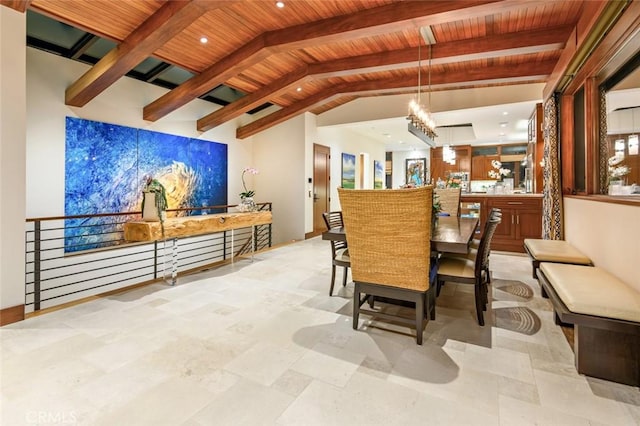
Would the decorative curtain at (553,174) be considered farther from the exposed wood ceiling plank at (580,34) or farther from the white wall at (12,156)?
the white wall at (12,156)

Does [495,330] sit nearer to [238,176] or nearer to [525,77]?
[525,77]

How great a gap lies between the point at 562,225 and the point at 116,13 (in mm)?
5921

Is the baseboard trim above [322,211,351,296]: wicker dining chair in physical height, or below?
below

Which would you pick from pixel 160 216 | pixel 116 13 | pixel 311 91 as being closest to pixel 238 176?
pixel 311 91

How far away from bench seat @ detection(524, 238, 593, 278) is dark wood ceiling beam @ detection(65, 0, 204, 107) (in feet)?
13.7

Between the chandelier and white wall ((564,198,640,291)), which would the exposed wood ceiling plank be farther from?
the chandelier

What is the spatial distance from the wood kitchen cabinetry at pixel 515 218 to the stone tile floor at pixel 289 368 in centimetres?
277

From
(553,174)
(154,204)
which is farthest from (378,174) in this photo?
(154,204)

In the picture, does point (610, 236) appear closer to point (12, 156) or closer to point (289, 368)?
point (289, 368)

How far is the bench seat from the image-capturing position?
2.99 m

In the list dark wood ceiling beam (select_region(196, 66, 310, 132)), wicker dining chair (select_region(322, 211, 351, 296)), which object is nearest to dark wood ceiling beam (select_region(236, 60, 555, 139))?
dark wood ceiling beam (select_region(196, 66, 310, 132))

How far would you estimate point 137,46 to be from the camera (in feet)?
11.5

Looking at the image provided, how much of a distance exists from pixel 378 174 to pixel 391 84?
5294 millimetres

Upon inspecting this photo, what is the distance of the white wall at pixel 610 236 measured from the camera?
2201 millimetres
